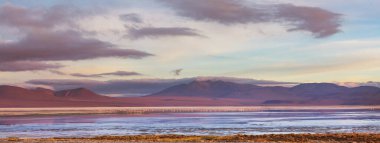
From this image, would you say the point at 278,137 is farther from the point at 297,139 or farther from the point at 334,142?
the point at 334,142

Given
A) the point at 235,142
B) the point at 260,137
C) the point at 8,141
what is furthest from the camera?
the point at 260,137

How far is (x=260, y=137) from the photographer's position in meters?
48.0

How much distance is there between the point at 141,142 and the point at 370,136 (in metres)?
18.0

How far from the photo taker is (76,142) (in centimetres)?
4191

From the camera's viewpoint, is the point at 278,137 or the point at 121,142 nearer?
the point at 121,142

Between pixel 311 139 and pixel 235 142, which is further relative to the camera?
pixel 311 139

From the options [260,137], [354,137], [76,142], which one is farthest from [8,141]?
[354,137]

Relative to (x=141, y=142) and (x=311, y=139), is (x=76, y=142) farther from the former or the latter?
(x=311, y=139)

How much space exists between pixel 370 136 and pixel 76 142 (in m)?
22.6

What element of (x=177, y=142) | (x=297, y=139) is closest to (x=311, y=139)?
(x=297, y=139)

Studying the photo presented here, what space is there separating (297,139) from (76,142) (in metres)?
16.9

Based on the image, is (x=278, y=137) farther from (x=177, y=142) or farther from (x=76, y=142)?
(x=76, y=142)

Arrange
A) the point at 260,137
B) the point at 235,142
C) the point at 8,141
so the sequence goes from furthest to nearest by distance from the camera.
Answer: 1. the point at 260,137
2. the point at 8,141
3. the point at 235,142

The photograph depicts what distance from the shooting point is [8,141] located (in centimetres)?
4475
